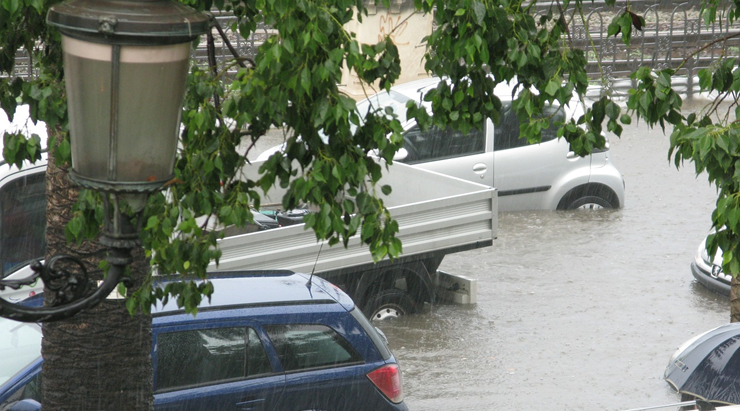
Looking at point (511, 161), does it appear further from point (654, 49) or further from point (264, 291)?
point (654, 49)

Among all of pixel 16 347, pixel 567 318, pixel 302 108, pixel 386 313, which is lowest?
pixel 567 318

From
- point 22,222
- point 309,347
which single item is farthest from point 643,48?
point 309,347

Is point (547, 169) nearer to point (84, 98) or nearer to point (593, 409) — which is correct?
point (593, 409)

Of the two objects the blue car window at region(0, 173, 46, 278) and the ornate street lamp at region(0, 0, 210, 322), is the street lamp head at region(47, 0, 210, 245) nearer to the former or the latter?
the ornate street lamp at region(0, 0, 210, 322)

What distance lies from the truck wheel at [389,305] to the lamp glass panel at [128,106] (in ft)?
22.6

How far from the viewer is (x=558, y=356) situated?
9.33m

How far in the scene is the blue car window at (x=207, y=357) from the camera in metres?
6.18

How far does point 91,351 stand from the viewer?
480 cm

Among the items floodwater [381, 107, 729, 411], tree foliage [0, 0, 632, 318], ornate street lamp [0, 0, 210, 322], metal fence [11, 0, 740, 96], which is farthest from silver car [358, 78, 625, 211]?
ornate street lamp [0, 0, 210, 322]

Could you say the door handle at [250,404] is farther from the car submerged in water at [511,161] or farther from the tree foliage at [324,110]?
the car submerged in water at [511,161]

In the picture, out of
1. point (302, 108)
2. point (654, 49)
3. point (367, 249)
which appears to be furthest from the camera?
point (654, 49)

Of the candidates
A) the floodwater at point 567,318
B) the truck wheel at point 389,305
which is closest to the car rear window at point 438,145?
the floodwater at point 567,318

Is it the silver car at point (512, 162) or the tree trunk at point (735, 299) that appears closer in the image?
the tree trunk at point (735, 299)

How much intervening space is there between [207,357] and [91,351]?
158 cm
